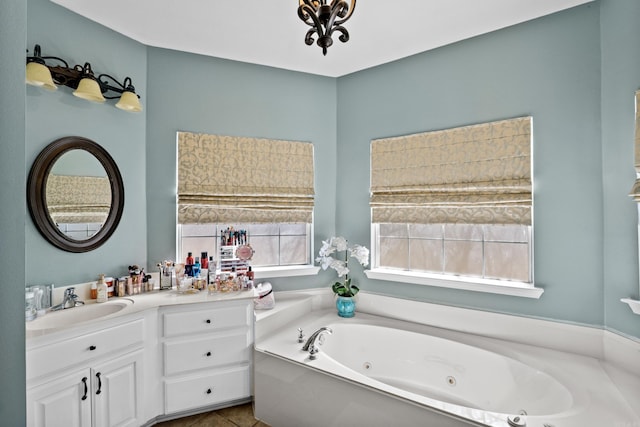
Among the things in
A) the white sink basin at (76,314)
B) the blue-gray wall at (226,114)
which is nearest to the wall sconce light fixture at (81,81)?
the blue-gray wall at (226,114)

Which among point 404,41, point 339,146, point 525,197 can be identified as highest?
point 404,41

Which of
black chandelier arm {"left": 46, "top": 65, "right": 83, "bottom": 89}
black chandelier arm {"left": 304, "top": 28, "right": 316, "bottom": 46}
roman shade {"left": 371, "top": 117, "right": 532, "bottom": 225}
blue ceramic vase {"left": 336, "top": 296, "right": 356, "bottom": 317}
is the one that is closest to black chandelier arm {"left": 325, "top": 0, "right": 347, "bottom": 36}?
black chandelier arm {"left": 304, "top": 28, "right": 316, "bottom": 46}

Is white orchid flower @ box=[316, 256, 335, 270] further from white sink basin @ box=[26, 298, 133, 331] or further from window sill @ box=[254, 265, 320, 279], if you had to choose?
white sink basin @ box=[26, 298, 133, 331]

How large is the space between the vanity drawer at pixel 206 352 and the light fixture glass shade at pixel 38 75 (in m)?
1.78

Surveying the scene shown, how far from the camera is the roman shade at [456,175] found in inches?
89.6

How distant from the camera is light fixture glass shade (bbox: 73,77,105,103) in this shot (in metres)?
2.07

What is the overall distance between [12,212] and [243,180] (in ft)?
7.85

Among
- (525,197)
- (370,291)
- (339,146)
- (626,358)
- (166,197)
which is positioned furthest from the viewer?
(339,146)

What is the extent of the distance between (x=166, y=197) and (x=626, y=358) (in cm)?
337

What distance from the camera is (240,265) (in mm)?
2746

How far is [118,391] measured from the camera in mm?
1917

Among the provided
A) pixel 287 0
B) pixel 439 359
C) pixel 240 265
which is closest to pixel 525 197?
pixel 439 359

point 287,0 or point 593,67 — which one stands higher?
point 287,0

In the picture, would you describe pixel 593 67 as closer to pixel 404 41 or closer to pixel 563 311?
pixel 404 41
